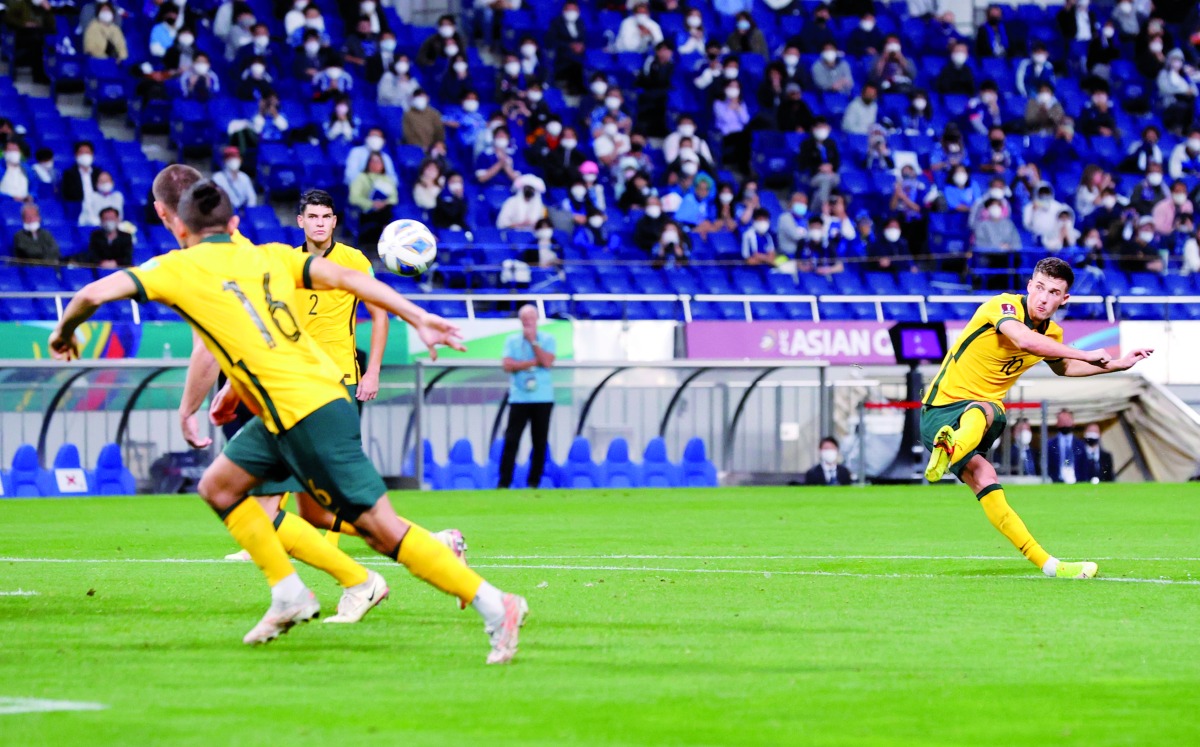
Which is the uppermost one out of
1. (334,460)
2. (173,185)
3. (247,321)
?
(173,185)

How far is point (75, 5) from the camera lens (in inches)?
1040

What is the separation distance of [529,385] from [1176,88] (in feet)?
59.6

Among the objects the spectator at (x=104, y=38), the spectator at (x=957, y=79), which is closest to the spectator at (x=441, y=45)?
the spectator at (x=104, y=38)

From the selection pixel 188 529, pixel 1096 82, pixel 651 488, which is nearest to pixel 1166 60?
pixel 1096 82

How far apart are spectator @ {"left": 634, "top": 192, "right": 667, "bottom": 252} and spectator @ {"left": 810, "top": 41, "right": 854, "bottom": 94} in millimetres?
6099

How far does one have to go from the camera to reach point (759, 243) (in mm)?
26812

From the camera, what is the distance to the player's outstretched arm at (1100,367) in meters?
9.41

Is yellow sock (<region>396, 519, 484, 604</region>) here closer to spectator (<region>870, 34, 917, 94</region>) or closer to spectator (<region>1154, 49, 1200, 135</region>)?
spectator (<region>870, 34, 917, 94</region>)

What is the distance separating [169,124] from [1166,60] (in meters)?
18.4

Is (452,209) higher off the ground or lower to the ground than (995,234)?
higher

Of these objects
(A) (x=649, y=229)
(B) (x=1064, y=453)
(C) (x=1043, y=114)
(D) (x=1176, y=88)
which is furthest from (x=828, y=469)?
(D) (x=1176, y=88)

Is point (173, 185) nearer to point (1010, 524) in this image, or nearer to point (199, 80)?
point (1010, 524)

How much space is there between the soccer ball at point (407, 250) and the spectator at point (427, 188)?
14.3 metres

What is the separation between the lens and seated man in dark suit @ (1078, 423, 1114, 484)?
2306 cm
